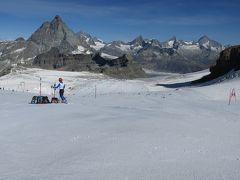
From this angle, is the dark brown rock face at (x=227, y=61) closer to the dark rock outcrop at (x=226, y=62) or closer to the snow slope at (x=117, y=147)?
the dark rock outcrop at (x=226, y=62)

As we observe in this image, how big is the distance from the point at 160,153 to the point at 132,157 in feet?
2.20

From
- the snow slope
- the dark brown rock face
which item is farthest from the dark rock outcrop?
the snow slope

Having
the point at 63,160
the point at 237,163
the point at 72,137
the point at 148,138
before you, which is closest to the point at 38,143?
the point at 72,137

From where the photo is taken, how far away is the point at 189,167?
8.12 m

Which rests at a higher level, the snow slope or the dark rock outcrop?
the dark rock outcrop

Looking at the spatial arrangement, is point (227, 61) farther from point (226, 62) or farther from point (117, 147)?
point (117, 147)

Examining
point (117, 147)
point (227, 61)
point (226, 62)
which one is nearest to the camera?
point (117, 147)

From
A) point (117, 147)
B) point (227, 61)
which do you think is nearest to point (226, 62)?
point (227, 61)

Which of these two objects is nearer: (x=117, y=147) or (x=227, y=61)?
(x=117, y=147)

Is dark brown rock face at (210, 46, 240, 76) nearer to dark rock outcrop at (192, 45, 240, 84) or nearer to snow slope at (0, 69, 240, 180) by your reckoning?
dark rock outcrop at (192, 45, 240, 84)

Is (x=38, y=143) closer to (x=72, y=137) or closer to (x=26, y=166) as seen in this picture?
(x=72, y=137)

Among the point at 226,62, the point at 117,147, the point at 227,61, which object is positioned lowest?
the point at 117,147

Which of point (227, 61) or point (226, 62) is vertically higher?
point (227, 61)

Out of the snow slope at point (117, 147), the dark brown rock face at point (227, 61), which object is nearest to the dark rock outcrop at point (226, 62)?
the dark brown rock face at point (227, 61)
